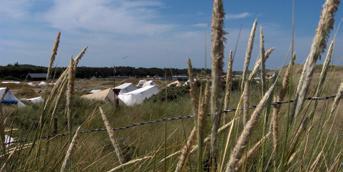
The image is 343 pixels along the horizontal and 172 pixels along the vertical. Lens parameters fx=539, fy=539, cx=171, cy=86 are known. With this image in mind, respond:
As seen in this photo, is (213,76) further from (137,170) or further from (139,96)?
(139,96)

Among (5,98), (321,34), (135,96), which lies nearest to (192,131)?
(321,34)

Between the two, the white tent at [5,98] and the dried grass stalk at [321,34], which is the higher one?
the dried grass stalk at [321,34]

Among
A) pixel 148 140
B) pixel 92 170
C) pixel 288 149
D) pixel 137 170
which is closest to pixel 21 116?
pixel 148 140

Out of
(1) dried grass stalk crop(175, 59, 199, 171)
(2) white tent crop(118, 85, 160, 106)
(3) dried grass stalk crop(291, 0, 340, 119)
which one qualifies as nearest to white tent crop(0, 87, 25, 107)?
(1) dried grass stalk crop(175, 59, 199, 171)

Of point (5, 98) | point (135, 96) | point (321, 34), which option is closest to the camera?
point (321, 34)

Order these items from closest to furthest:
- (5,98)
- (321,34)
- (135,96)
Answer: (321,34)
(5,98)
(135,96)

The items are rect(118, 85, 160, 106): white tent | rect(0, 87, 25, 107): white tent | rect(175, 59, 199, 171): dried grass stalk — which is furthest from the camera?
rect(118, 85, 160, 106): white tent

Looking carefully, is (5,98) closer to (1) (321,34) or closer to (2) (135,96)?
(2) (135,96)

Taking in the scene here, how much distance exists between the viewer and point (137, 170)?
1.77 metres

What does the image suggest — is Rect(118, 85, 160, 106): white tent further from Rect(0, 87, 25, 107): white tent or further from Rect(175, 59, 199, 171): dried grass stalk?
Rect(175, 59, 199, 171): dried grass stalk

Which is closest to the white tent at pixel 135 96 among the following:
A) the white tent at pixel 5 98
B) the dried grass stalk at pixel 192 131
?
the white tent at pixel 5 98

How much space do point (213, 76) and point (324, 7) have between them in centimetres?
26

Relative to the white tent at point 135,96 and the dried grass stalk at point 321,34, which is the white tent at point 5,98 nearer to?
the dried grass stalk at point 321,34

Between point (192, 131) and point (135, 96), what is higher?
point (192, 131)
